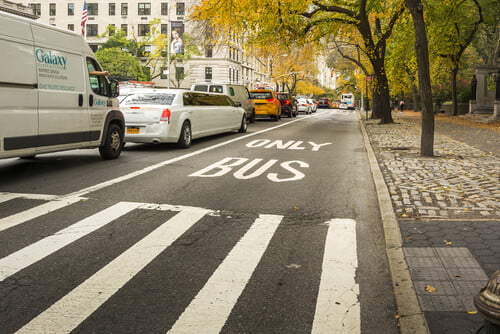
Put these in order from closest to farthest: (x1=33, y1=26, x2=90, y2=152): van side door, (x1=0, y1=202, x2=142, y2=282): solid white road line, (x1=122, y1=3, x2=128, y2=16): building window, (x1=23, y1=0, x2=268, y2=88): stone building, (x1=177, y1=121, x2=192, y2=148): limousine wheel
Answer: (x1=0, y1=202, x2=142, y2=282): solid white road line < (x1=33, y1=26, x2=90, y2=152): van side door < (x1=177, y1=121, x2=192, y2=148): limousine wheel < (x1=23, y1=0, x2=268, y2=88): stone building < (x1=122, y1=3, x2=128, y2=16): building window

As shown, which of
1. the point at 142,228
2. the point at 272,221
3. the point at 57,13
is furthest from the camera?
the point at 57,13

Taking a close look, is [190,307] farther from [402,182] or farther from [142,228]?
[402,182]

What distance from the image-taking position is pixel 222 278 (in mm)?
4410

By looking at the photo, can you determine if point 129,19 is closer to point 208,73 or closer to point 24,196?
point 208,73

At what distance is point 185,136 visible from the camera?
1473 centimetres

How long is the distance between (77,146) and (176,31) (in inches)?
1401

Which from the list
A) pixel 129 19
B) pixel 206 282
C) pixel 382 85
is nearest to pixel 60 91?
pixel 206 282

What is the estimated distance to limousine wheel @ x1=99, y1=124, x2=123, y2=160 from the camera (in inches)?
458

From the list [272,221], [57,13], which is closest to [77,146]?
[272,221]

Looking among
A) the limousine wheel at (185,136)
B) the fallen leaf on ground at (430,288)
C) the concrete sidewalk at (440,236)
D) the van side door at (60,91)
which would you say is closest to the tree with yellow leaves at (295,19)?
the limousine wheel at (185,136)

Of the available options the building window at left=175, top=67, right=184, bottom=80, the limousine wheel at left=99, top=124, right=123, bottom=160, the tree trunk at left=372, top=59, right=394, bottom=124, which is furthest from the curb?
the building window at left=175, top=67, right=184, bottom=80

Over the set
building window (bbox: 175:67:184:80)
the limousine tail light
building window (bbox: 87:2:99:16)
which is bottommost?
the limousine tail light

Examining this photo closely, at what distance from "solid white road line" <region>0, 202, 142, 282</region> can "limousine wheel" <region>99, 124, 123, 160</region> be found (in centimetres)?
477

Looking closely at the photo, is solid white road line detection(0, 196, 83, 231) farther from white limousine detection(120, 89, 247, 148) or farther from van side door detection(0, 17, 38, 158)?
white limousine detection(120, 89, 247, 148)
